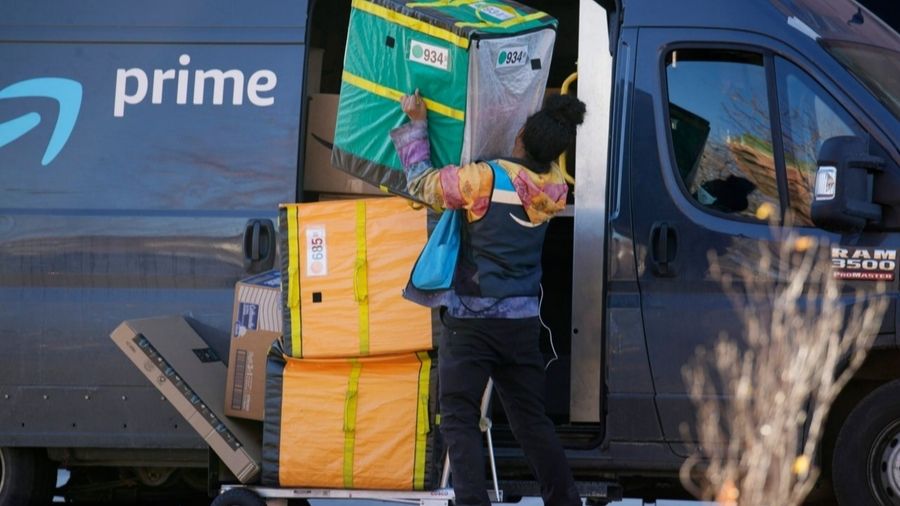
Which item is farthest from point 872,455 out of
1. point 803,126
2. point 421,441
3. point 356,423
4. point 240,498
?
point 240,498

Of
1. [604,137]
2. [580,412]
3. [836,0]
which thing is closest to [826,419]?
[580,412]

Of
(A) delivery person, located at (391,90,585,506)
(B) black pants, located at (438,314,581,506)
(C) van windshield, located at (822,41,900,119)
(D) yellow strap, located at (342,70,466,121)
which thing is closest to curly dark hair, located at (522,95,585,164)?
(A) delivery person, located at (391,90,585,506)

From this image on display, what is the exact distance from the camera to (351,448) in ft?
21.3

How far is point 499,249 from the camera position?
20.3 ft

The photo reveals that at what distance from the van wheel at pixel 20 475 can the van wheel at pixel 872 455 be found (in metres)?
3.46

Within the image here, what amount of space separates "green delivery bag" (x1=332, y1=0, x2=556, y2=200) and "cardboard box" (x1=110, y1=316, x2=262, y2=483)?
1.07 meters

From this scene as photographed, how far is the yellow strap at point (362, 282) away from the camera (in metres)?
6.50

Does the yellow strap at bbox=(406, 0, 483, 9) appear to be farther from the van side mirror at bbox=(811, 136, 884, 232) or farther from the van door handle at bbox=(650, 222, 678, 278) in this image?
the van side mirror at bbox=(811, 136, 884, 232)

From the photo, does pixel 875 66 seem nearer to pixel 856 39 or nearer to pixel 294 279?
pixel 856 39

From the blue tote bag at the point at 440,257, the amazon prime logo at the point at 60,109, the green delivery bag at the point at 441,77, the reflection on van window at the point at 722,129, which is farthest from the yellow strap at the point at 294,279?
the reflection on van window at the point at 722,129

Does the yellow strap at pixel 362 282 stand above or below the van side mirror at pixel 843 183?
below

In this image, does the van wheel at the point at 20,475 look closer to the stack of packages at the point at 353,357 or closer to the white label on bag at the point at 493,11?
the stack of packages at the point at 353,357

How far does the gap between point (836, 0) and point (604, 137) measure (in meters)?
1.32

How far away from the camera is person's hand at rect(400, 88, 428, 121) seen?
6109mm
